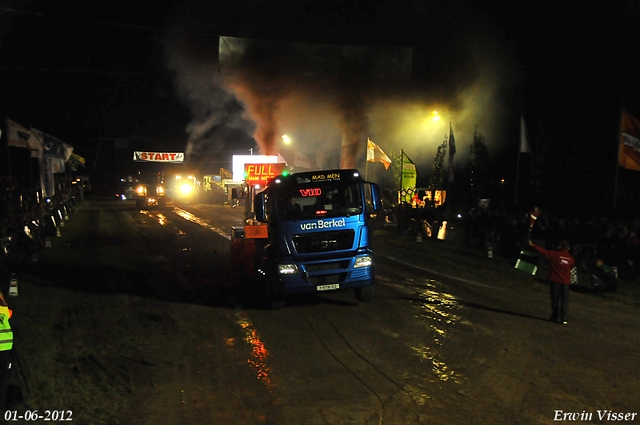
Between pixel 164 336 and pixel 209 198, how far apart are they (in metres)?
38.2

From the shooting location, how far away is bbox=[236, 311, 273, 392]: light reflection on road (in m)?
4.95

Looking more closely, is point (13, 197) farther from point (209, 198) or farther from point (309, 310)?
point (209, 198)

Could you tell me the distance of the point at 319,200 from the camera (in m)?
7.91

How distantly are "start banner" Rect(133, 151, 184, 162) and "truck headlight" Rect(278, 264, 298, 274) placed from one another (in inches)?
2059

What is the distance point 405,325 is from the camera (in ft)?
22.5

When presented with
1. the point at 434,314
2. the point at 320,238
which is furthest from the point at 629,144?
Answer: the point at 320,238

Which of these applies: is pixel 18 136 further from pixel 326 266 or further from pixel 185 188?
pixel 185 188

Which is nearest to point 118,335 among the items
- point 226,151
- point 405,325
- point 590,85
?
point 405,325

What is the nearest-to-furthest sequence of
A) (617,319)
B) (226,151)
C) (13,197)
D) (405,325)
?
(405,325), (617,319), (13,197), (226,151)

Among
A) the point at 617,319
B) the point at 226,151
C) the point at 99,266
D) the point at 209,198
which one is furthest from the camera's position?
the point at 226,151

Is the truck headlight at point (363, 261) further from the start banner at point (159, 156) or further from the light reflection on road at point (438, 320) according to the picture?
the start banner at point (159, 156)

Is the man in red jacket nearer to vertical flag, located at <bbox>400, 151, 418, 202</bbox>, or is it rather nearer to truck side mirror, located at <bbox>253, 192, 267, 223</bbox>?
truck side mirror, located at <bbox>253, 192, 267, 223</bbox>

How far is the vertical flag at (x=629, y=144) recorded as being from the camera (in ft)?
39.3

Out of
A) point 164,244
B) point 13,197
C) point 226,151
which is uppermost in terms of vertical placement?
point 226,151
